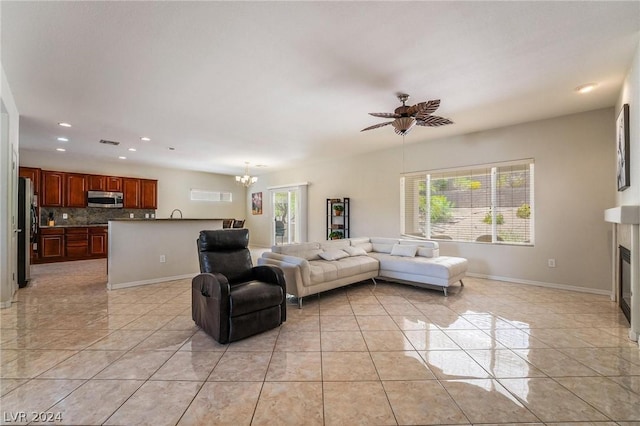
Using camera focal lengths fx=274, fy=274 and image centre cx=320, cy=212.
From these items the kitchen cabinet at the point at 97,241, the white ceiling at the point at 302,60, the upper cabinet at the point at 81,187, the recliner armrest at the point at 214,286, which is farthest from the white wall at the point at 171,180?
the recliner armrest at the point at 214,286

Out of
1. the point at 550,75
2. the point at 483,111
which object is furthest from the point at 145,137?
the point at 550,75

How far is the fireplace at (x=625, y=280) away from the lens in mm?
3055

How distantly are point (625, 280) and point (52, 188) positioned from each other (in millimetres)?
10912

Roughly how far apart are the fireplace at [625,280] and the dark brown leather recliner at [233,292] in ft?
12.6

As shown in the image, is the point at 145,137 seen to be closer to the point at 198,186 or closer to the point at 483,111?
the point at 198,186

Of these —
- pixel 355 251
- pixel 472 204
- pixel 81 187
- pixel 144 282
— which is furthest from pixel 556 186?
pixel 81 187

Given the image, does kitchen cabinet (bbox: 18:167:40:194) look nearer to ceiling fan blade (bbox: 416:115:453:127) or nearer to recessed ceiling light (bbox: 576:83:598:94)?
ceiling fan blade (bbox: 416:115:453:127)

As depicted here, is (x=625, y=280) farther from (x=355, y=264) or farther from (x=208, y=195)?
(x=208, y=195)

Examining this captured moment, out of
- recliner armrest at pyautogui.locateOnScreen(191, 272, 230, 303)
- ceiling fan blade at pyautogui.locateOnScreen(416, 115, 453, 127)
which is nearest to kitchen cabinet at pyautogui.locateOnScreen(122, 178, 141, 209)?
recliner armrest at pyautogui.locateOnScreen(191, 272, 230, 303)

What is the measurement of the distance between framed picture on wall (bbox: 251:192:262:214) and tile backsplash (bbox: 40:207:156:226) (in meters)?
3.45

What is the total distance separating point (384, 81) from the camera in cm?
316

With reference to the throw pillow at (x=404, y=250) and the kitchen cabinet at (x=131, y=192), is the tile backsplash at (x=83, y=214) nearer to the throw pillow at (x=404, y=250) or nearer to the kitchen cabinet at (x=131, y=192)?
the kitchen cabinet at (x=131, y=192)

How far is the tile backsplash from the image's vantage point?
6938 millimetres

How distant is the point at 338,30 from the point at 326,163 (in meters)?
5.42
